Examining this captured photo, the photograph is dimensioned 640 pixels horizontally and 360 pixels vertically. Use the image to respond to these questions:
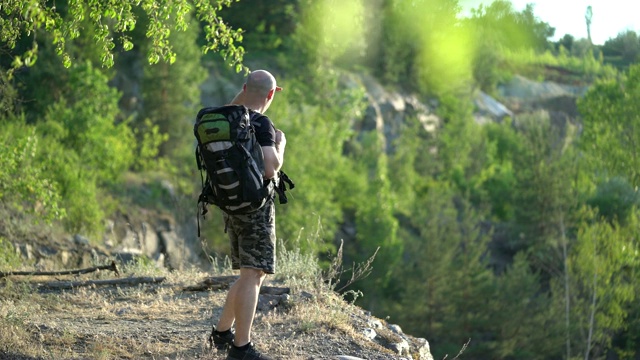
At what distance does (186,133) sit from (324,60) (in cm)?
1399

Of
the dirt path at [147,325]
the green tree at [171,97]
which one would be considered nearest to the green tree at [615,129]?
the green tree at [171,97]

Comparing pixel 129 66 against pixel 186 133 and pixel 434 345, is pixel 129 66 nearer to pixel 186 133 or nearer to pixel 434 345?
pixel 186 133

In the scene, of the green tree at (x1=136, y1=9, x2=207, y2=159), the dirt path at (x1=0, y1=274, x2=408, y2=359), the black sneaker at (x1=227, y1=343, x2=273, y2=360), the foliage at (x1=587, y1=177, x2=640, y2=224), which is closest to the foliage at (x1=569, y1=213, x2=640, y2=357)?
the foliage at (x1=587, y1=177, x2=640, y2=224)

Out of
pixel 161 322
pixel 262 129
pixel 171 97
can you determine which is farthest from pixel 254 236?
pixel 171 97

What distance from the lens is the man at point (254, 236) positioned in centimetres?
636

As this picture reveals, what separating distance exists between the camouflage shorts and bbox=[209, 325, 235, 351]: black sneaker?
724 millimetres

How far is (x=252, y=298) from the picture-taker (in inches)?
251

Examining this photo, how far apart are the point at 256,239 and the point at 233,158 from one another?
1.96 feet

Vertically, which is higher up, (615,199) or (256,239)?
(256,239)

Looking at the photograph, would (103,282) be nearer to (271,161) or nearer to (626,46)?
(271,161)

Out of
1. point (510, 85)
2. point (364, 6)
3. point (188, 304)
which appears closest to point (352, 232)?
point (364, 6)

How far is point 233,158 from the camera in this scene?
622 cm

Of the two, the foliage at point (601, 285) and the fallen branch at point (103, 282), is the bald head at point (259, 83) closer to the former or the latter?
the fallen branch at point (103, 282)

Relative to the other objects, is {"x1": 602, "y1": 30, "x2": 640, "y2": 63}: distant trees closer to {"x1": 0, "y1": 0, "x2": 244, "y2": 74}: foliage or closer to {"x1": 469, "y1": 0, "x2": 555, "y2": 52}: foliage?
{"x1": 469, "y1": 0, "x2": 555, "y2": 52}: foliage
